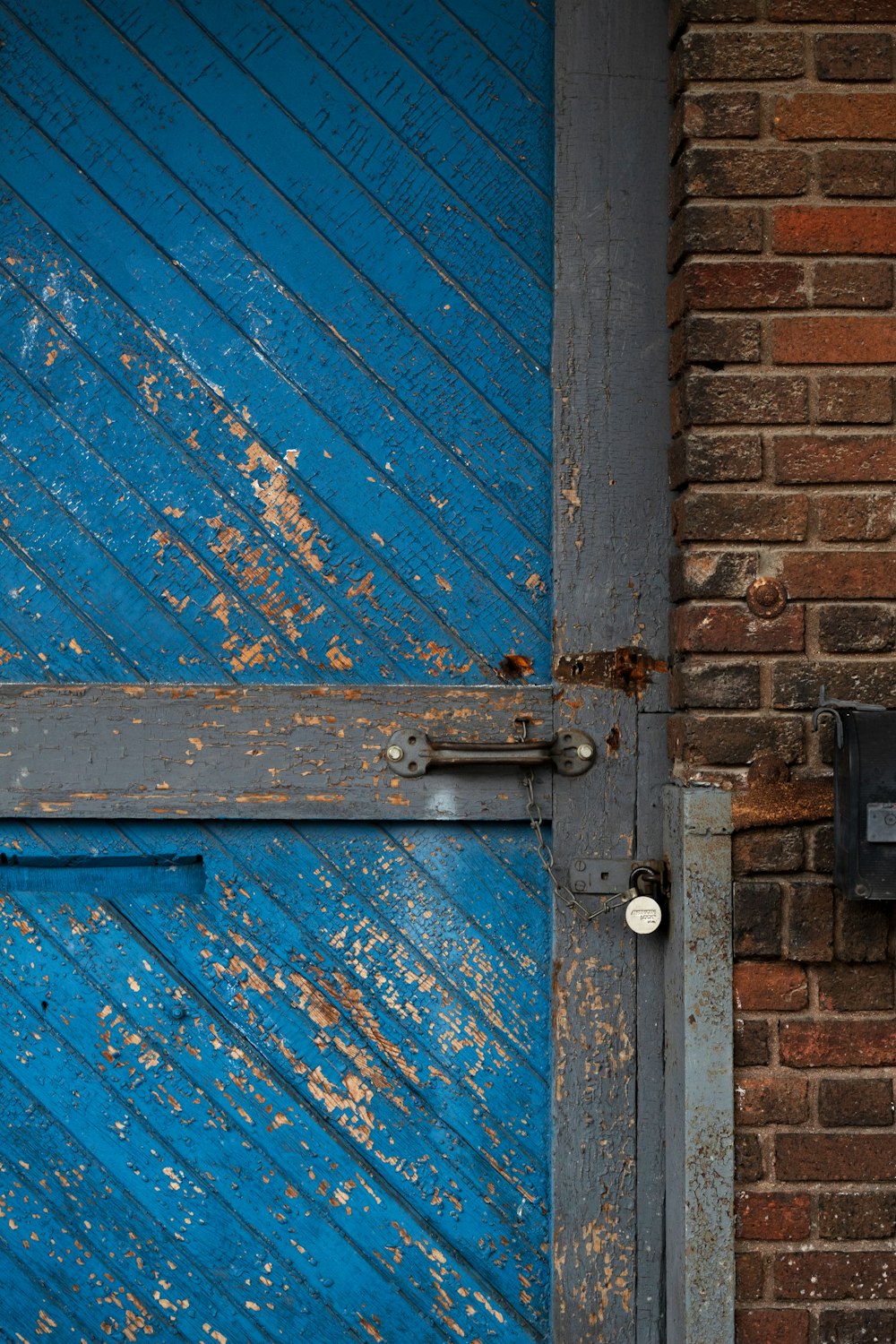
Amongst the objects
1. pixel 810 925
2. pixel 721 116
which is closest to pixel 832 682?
pixel 810 925

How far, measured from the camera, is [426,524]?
6.31ft

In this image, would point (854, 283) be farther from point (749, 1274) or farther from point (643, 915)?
point (749, 1274)

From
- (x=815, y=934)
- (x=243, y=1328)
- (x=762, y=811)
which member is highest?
(x=762, y=811)

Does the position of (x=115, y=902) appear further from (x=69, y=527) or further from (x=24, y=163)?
(x=24, y=163)

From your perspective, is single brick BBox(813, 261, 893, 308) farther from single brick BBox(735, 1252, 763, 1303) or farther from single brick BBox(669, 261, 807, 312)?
single brick BBox(735, 1252, 763, 1303)

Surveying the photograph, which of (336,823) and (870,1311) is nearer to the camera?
(870,1311)

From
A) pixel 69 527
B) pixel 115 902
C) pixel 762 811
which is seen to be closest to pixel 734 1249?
pixel 762 811

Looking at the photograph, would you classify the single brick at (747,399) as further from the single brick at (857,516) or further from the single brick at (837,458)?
the single brick at (857,516)

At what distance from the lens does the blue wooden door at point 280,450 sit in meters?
1.90

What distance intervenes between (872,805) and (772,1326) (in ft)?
3.02

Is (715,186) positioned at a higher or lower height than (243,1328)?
higher

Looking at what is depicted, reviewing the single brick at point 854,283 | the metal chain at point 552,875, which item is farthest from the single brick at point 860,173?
the metal chain at point 552,875

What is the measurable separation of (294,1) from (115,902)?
5.83 ft

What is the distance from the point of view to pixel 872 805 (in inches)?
62.7
